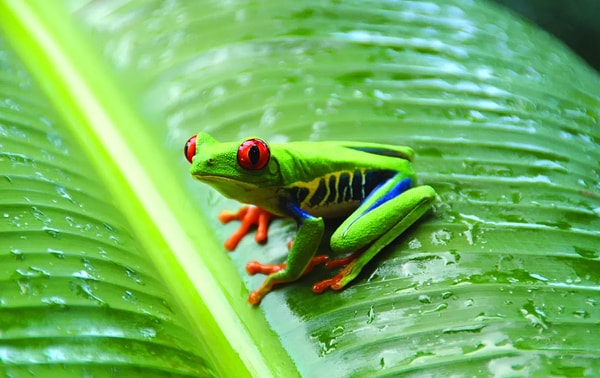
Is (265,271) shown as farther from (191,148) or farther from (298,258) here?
(191,148)

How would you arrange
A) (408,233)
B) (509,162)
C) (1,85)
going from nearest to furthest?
(408,233) < (509,162) < (1,85)

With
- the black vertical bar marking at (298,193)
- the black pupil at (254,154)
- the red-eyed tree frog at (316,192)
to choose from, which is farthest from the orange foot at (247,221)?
the black pupil at (254,154)

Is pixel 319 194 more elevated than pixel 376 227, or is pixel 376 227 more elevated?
pixel 319 194

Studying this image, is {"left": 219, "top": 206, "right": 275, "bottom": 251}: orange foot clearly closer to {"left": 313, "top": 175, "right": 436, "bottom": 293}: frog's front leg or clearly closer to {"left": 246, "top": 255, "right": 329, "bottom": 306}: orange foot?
{"left": 246, "top": 255, "right": 329, "bottom": 306}: orange foot

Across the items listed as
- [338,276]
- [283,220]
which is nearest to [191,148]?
[283,220]

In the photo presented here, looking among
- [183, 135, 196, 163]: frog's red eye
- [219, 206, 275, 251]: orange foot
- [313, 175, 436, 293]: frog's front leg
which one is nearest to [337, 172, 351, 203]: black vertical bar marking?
[313, 175, 436, 293]: frog's front leg

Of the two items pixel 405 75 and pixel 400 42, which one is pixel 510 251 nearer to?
pixel 405 75

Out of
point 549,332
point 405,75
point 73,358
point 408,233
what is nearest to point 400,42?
point 405,75
